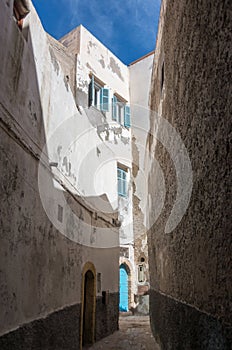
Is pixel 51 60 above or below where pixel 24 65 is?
above

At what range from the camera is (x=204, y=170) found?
283 cm

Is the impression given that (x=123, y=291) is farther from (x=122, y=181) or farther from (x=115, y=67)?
(x=115, y=67)

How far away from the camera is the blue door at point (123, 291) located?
48.1 ft

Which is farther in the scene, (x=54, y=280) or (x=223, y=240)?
(x=54, y=280)

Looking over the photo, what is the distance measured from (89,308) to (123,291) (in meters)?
7.48

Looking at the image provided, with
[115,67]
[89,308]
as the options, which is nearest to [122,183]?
[115,67]

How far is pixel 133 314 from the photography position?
14.4m

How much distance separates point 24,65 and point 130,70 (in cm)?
1487

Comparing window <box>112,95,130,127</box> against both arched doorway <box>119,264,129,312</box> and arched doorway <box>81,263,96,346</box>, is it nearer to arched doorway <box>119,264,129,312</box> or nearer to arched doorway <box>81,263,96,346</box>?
arched doorway <box>119,264,129,312</box>

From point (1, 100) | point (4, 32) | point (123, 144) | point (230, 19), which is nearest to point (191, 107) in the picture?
point (230, 19)

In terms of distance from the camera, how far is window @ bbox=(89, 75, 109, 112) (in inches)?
533

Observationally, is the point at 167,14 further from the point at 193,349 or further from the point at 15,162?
the point at 193,349

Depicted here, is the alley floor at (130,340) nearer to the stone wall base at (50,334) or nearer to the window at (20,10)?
the stone wall base at (50,334)

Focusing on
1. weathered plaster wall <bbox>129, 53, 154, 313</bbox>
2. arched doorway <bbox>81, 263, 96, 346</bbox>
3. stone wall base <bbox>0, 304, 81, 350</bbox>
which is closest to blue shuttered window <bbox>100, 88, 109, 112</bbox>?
weathered plaster wall <bbox>129, 53, 154, 313</bbox>
